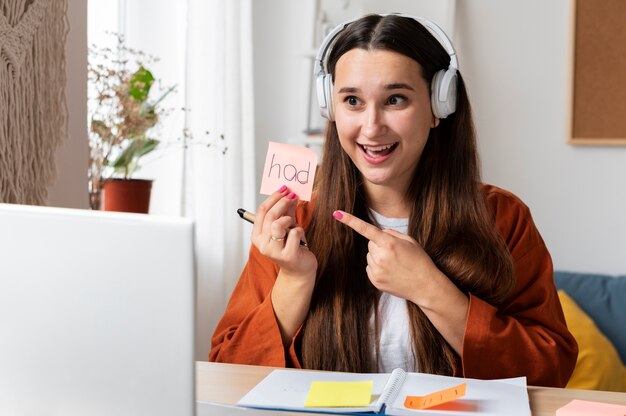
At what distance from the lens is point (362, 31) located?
1533 mm

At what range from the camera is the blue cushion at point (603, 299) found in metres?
2.75

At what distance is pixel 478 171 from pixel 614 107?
4.96ft

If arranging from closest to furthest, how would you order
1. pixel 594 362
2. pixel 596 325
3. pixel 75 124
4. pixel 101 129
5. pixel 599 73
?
pixel 75 124
pixel 101 129
pixel 594 362
pixel 596 325
pixel 599 73

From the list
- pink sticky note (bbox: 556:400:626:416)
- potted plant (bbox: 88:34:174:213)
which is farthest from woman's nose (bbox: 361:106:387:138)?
potted plant (bbox: 88:34:174:213)

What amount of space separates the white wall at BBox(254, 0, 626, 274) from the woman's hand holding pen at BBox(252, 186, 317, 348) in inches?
67.7

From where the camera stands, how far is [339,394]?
3.81ft

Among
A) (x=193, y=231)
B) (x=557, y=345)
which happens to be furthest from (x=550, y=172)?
(x=193, y=231)

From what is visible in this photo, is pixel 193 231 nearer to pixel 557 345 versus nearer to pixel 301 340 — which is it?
pixel 301 340

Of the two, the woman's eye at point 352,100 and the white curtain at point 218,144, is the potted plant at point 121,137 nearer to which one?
the white curtain at point 218,144

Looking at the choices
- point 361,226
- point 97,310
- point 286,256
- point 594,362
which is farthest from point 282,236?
point 594,362

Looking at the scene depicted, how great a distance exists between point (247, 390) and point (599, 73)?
84.8 inches

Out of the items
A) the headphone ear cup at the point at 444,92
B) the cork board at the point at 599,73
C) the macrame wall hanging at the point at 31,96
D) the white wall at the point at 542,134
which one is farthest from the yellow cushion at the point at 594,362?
the macrame wall hanging at the point at 31,96

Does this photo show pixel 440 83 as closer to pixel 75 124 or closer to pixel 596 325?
pixel 75 124

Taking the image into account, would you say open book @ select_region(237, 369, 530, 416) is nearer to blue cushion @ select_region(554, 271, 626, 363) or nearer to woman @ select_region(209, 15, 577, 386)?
woman @ select_region(209, 15, 577, 386)
